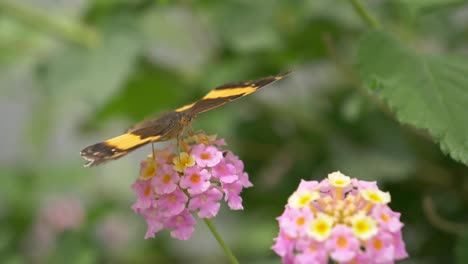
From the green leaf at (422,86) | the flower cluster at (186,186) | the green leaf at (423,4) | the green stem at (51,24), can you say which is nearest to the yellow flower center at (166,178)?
the flower cluster at (186,186)

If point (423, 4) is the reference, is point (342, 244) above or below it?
below

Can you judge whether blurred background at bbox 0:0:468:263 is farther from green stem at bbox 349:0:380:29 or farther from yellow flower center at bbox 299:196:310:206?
yellow flower center at bbox 299:196:310:206

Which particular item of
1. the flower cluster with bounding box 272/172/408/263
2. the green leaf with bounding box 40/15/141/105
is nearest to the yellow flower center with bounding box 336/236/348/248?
the flower cluster with bounding box 272/172/408/263

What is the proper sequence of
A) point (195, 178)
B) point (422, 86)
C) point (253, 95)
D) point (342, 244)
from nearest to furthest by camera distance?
point (342, 244) → point (195, 178) → point (422, 86) → point (253, 95)

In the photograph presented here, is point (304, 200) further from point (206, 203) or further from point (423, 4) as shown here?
point (423, 4)

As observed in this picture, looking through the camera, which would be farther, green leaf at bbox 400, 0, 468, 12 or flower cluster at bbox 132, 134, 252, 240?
green leaf at bbox 400, 0, 468, 12

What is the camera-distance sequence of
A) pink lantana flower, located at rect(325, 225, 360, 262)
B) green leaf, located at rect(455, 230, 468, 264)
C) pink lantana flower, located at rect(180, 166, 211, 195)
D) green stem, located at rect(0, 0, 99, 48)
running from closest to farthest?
pink lantana flower, located at rect(325, 225, 360, 262)
pink lantana flower, located at rect(180, 166, 211, 195)
green leaf, located at rect(455, 230, 468, 264)
green stem, located at rect(0, 0, 99, 48)

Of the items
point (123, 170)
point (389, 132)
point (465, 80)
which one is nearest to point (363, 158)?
point (389, 132)

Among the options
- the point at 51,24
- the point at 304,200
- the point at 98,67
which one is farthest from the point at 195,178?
the point at 51,24

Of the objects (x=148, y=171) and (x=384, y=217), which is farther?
(x=148, y=171)
